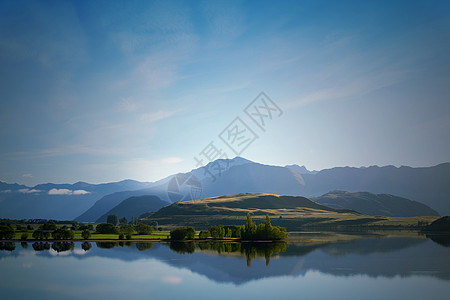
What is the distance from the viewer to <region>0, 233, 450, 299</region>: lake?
164 ft

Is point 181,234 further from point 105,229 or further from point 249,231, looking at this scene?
point 105,229

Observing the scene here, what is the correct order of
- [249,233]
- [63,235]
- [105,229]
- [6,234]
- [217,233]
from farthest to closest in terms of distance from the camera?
1. [105,229]
2. [217,233]
3. [249,233]
4. [63,235]
5. [6,234]

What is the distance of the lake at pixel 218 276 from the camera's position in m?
50.1

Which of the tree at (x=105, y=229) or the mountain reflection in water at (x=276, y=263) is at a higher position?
the tree at (x=105, y=229)

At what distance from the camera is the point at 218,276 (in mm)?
62906

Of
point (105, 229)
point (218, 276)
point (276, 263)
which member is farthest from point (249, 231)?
point (218, 276)

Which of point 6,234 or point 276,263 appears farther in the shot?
point 6,234

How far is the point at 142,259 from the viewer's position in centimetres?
8312

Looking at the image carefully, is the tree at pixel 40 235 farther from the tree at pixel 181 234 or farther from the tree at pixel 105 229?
the tree at pixel 181 234

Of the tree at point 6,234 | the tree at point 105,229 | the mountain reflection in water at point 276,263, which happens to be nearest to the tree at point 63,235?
the tree at point 6,234

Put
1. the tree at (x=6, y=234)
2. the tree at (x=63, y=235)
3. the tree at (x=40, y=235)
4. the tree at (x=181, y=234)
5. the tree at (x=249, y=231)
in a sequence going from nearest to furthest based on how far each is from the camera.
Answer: the tree at (x=6, y=234), the tree at (x=40, y=235), the tree at (x=63, y=235), the tree at (x=249, y=231), the tree at (x=181, y=234)

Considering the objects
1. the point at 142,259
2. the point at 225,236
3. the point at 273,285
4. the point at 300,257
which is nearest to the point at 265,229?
the point at 225,236

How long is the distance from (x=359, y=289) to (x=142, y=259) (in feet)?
165

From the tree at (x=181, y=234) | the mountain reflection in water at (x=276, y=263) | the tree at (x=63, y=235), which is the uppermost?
the tree at (x=63, y=235)
